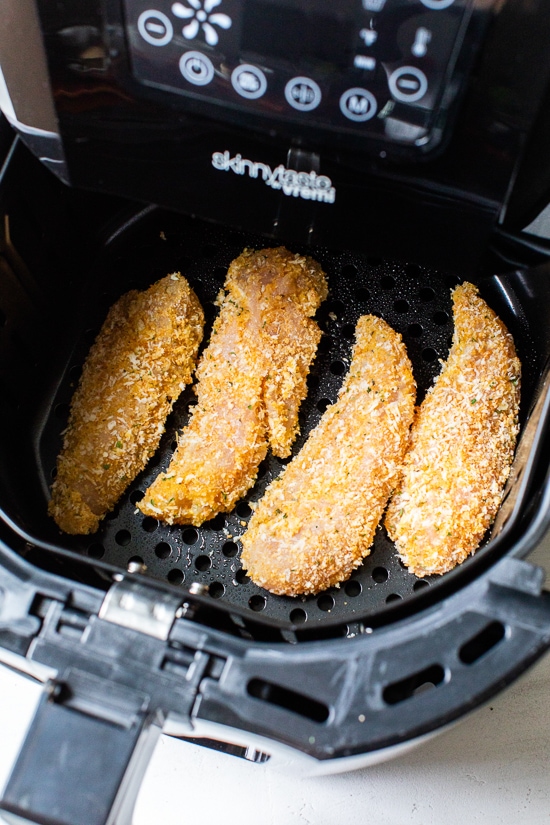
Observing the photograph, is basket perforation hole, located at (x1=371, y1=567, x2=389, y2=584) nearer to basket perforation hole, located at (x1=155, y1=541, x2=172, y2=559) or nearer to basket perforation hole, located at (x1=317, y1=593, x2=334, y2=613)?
basket perforation hole, located at (x1=317, y1=593, x2=334, y2=613)

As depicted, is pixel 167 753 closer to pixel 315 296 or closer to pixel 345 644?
pixel 345 644

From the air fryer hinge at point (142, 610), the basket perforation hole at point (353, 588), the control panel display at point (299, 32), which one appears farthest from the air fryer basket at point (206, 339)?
the control panel display at point (299, 32)

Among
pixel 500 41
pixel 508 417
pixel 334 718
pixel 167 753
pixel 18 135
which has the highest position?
pixel 500 41

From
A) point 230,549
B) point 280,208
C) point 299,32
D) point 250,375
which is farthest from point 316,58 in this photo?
point 230,549

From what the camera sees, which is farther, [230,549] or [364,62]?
[230,549]

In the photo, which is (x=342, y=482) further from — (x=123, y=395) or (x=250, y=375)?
(x=123, y=395)

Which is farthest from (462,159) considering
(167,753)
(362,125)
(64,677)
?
(167,753)
